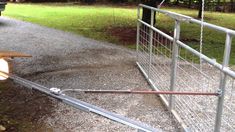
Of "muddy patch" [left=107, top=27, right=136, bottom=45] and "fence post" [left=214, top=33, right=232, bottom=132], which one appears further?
"muddy patch" [left=107, top=27, right=136, bottom=45]

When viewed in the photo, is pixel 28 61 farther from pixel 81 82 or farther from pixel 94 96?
pixel 94 96

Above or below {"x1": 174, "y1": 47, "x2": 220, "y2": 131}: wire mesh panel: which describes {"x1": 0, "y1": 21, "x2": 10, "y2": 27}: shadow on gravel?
above

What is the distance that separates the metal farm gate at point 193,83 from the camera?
3668 millimetres

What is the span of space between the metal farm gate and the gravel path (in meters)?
0.22

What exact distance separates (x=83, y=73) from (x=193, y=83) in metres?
2.37

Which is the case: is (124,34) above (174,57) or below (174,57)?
below

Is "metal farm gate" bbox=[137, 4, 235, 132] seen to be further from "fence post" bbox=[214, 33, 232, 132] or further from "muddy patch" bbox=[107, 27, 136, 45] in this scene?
"muddy patch" bbox=[107, 27, 136, 45]

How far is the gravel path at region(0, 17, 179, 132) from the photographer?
16.6 feet

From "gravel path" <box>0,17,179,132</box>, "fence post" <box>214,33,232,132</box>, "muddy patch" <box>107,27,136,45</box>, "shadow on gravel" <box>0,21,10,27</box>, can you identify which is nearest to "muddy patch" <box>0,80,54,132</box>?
"gravel path" <box>0,17,179,132</box>

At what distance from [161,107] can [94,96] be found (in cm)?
106

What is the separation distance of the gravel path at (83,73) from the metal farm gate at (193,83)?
0.22m

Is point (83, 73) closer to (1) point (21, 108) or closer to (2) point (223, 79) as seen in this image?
(1) point (21, 108)

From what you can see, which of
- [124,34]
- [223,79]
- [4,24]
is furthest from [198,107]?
[4,24]

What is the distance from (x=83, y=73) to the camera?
293 inches
